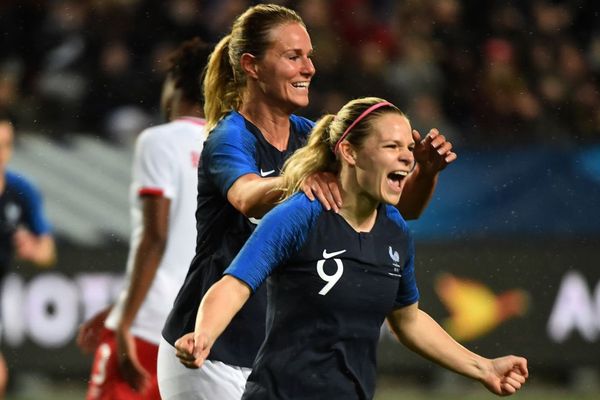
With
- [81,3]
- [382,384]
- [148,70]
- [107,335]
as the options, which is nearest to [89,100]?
[148,70]

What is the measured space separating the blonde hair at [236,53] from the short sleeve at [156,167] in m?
0.85

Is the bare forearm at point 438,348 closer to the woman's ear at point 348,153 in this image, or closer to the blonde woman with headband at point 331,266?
the blonde woman with headband at point 331,266

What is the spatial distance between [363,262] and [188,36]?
869 centimetres

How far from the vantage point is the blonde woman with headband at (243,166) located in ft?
16.5

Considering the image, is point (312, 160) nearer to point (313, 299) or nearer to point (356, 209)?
point (356, 209)

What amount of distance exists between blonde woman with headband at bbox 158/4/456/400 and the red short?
32.7 inches

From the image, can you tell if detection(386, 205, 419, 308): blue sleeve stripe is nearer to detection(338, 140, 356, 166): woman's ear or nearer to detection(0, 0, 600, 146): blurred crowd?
detection(338, 140, 356, 166): woman's ear

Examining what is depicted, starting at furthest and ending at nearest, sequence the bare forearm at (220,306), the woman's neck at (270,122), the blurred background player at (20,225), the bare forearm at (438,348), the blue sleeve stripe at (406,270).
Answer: the blurred background player at (20,225) < the woman's neck at (270,122) < the bare forearm at (438,348) < the blue sleeve stripe at (406,270) < the bare forearm at (220,306)

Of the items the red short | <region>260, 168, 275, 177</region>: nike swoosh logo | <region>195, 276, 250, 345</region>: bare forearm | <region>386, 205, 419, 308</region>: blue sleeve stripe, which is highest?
<region>260, 168, 275, 177</region>: nike swoosh logo

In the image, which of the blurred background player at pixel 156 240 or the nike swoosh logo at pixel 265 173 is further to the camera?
the blurred background player at pixel 156 240

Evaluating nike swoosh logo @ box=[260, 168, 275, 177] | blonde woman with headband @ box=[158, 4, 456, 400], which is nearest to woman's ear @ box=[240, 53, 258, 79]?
blonde woman with headband @ box=[158, 4, 456, 400]

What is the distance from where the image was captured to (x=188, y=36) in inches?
513

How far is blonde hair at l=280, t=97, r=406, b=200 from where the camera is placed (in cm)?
466

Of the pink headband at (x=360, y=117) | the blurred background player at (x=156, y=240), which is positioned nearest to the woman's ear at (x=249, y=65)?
the pink headband at (x=360, y=117)
